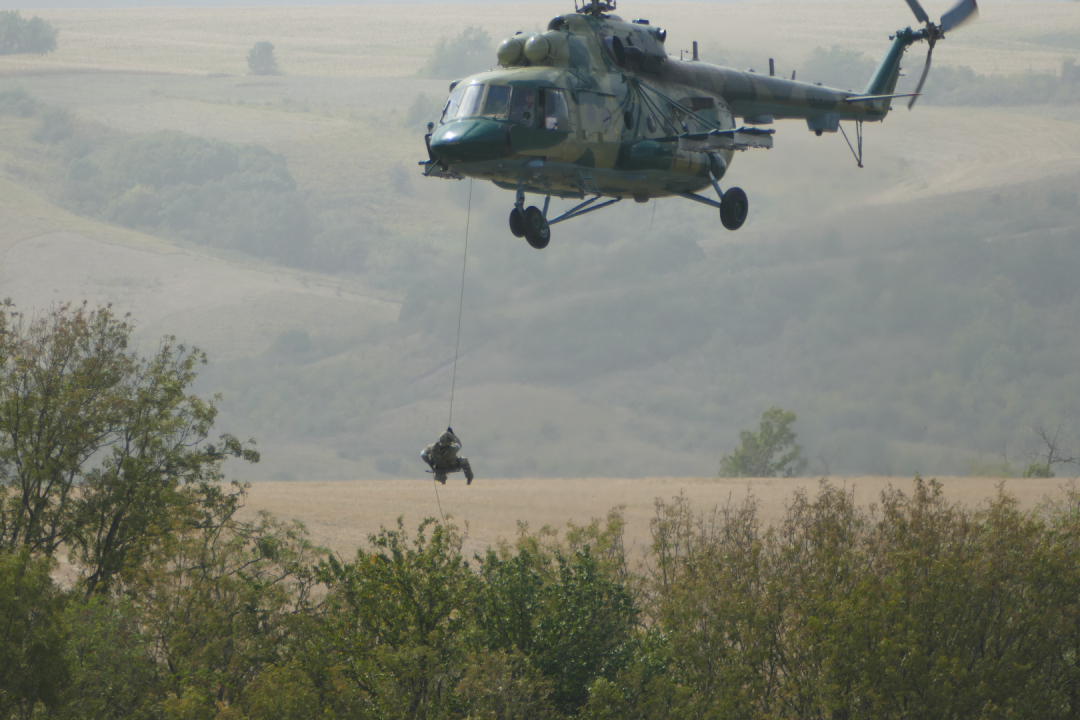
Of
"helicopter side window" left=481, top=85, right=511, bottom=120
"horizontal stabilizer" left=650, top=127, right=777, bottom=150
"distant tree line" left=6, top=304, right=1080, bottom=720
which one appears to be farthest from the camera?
"distant tree line" left=6, top=304, right=1080, bottom=720

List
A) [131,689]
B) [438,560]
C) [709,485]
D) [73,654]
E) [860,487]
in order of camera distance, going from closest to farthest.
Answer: [73,654], [131,689], [438,560], [860,487], [709,485]

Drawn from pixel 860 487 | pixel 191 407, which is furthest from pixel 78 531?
pixel 860 487

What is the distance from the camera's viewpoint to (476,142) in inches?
993

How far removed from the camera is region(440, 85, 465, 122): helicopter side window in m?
26.2

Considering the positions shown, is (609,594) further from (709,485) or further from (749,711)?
(709,485)

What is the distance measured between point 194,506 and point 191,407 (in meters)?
3.26

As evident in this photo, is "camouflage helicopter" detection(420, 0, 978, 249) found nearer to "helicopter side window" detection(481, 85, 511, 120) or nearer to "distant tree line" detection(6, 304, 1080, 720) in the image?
"helicopter side window" detection(481, 85, 511, 120)

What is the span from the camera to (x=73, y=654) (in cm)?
2953

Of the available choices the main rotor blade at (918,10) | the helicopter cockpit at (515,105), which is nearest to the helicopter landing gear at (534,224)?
the helicopter cockpit at (515,105)

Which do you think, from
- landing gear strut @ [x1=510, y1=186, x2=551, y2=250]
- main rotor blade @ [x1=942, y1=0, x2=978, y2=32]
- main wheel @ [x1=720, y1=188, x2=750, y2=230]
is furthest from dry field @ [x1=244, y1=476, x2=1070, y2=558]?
landing gear strut @ [x1=510, y1=186, x2=551, y2=250]

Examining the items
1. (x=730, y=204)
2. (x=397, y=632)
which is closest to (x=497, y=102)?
(x=730, y=204)

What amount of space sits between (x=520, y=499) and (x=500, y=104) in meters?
80.2

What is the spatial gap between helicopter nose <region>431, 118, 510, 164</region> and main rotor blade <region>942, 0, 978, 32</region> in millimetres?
15152

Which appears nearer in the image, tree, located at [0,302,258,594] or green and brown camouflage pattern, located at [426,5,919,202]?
green and brown camouflage pattern, located at [426,5,919,202]
